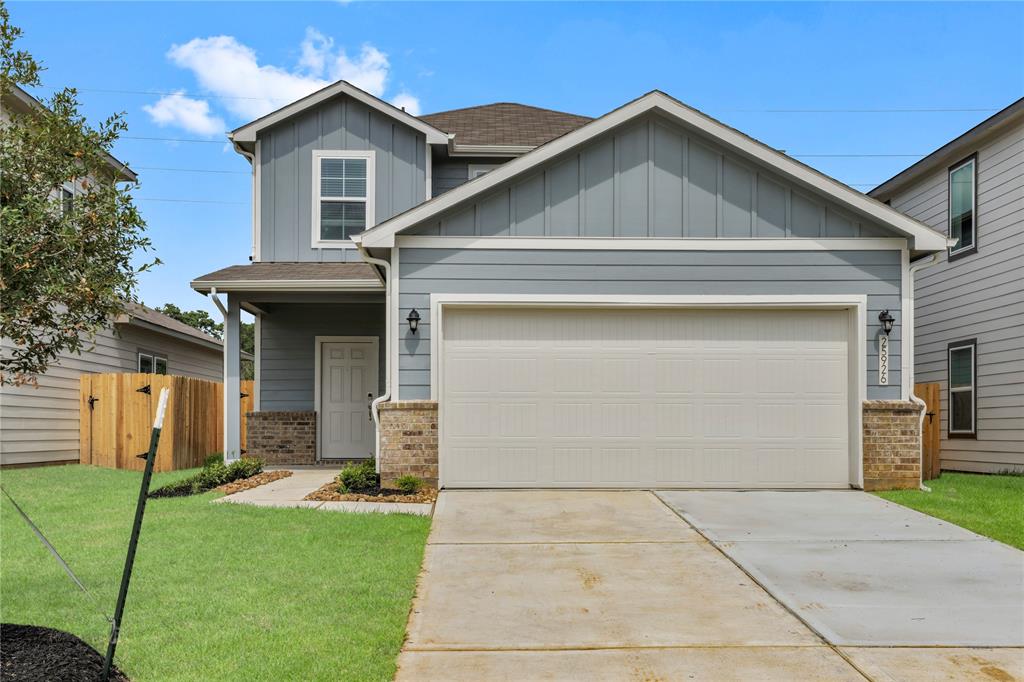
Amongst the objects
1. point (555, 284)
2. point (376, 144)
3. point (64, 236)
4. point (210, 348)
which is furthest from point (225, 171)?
point (64, 236)

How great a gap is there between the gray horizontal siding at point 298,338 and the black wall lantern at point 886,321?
8.13m

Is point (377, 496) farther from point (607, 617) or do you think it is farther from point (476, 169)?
point (476, 169)

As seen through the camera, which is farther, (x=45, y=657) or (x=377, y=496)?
(x=377, y=496)

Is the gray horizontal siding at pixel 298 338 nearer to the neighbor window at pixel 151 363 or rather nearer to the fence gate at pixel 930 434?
the neighbor window at pixel 151 363

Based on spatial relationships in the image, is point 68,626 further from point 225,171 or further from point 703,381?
point 225,171

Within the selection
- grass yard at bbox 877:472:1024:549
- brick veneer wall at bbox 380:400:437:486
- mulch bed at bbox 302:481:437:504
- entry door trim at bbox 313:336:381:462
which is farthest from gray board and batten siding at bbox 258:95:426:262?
grass yard at bbox 877:472:1024:549

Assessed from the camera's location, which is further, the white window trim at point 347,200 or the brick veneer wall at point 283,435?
the brick veneer wall at point 283,435

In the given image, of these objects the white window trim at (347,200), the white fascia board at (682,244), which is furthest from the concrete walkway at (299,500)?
the white window trim at (347,200)

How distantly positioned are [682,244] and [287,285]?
5.84m

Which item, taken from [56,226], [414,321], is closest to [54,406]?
[414,321]

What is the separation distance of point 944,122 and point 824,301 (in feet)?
59.1

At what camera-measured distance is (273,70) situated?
25.5 meters

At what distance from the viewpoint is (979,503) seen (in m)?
9.55

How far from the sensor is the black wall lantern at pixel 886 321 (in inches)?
408
